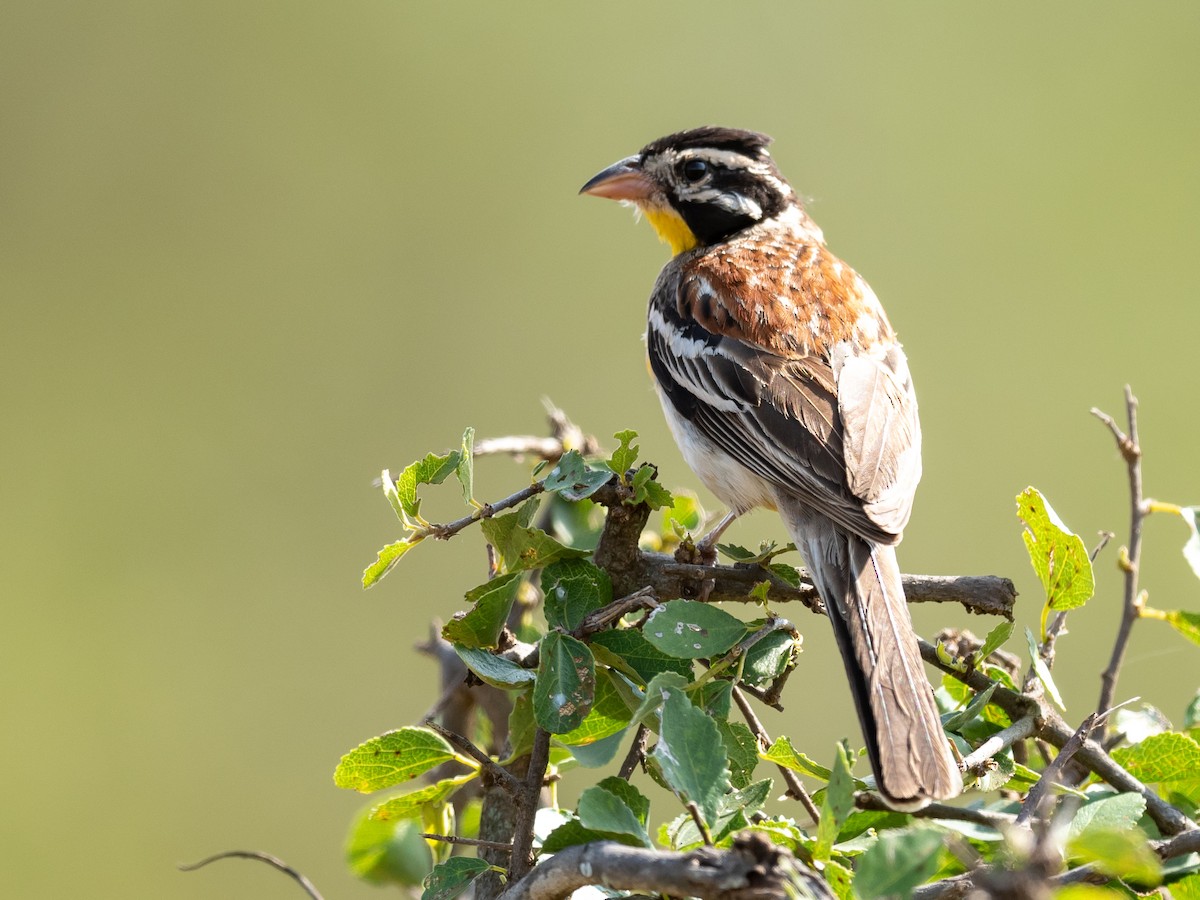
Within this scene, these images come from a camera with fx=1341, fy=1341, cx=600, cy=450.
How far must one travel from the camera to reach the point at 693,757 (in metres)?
1.68

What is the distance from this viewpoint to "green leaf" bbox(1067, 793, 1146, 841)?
6.19 ft

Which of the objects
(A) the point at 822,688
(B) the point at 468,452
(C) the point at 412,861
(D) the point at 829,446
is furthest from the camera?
(A) the point at 822,688

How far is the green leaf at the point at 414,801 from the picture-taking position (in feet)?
7.36

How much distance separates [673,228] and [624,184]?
A: 24 cm

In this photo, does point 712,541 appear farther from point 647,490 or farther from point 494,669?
point 494,669

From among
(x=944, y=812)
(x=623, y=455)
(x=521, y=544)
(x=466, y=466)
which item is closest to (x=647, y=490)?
(x=623, y=455)

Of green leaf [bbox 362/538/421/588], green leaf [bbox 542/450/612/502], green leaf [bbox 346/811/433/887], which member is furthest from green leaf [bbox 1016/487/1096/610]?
green leaf [bbox 346/811/433/887]

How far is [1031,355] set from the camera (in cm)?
855

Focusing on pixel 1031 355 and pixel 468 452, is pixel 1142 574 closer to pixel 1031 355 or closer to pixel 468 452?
pixel 1031 355

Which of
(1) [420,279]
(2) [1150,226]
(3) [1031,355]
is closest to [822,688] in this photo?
(3) [1031,355]

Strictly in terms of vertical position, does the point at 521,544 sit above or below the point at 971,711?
above

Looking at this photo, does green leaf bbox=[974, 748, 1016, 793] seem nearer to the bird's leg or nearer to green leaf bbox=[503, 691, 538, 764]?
green leaf bbox=[503, 691, 538, 764]

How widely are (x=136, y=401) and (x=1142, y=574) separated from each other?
602 centimetres

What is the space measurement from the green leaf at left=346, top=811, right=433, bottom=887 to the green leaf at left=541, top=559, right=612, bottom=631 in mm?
870
